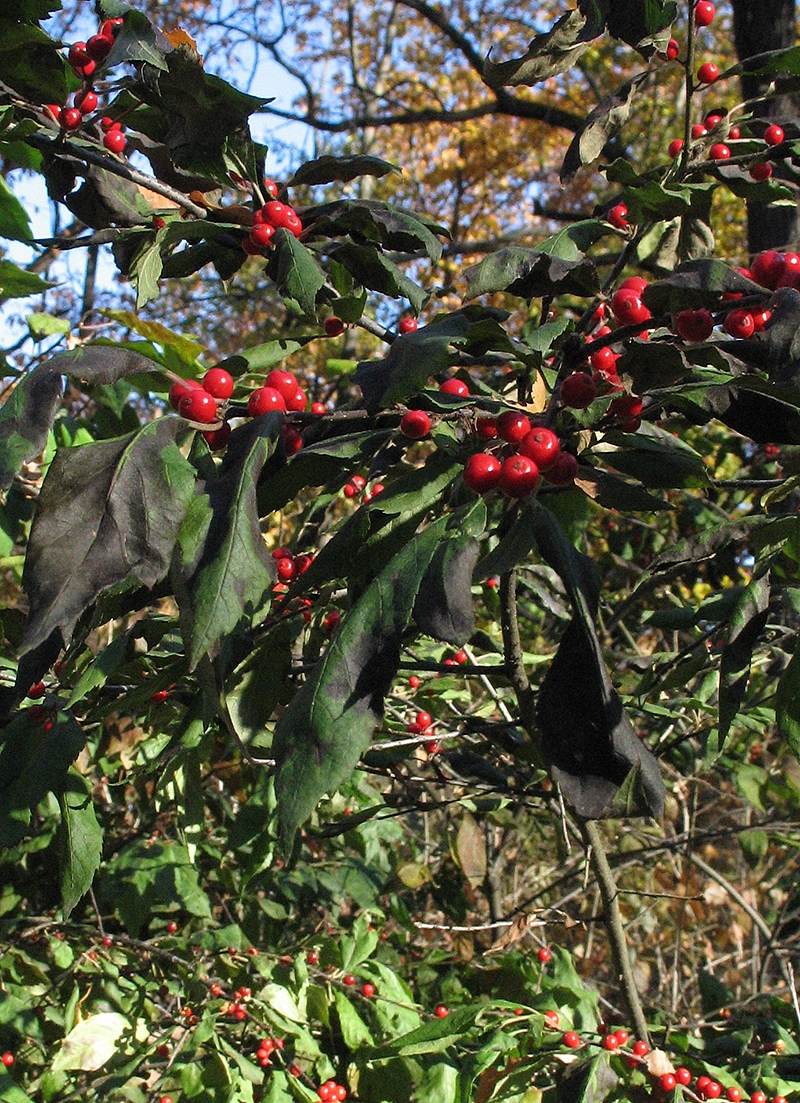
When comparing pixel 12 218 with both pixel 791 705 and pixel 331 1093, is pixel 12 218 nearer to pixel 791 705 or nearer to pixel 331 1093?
pixel 791 705

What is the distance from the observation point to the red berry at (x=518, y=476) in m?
1.07

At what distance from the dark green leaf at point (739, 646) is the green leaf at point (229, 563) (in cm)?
60

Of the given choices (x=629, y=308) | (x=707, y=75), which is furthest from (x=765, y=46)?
(x=629, y=308)

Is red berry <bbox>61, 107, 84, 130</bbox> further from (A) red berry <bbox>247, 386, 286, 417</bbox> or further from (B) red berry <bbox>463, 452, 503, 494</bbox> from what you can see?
(B) red berry <bbox>463, 452, 503, 494</bbox>

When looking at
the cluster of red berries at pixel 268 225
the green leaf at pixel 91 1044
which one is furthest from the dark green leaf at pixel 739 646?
the green leaf at pixel 91 1044

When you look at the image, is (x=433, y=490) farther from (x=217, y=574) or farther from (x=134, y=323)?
(x=134, y=323)

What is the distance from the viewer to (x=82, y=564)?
0.85 m

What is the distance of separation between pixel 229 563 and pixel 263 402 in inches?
13.4

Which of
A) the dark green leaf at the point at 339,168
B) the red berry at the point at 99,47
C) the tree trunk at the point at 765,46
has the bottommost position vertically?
the dark green leaf at the point at 339,168

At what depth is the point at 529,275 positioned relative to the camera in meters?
1.18

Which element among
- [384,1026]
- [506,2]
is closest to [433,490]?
[384,1026]

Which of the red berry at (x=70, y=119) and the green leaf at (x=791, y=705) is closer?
the green leaf at (x=791, y=705)

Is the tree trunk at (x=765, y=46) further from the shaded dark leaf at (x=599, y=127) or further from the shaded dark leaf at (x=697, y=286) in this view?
the shaded dark leaf at (x=697, y=286)

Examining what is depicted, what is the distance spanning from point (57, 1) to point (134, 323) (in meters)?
0.70
